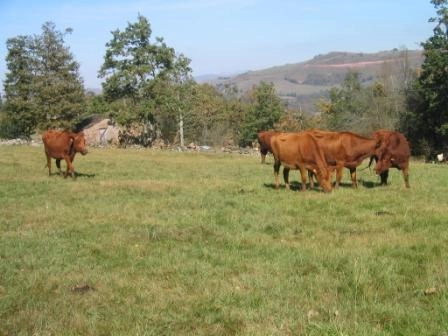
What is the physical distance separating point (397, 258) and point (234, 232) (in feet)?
11.0

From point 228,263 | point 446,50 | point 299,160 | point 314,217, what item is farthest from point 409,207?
point 446,50

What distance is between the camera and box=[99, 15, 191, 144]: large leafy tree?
5466 centimetres

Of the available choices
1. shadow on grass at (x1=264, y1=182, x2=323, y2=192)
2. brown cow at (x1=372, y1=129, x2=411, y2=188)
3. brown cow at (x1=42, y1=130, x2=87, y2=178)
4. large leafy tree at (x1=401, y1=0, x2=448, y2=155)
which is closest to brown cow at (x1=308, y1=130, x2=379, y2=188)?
brown cow at (x1=372, y1=129, x2=411, y2=188)

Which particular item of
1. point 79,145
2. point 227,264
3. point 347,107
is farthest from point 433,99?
point 227,264

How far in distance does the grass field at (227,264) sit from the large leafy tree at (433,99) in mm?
38166

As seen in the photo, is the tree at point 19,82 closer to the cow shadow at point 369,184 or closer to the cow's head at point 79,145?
the cow's head at point 79,145

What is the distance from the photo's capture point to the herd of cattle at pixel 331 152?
1596 centimetres

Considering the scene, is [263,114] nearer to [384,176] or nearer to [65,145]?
[65,145]

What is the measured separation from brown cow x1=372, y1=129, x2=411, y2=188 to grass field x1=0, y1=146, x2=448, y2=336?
1783 millimetres

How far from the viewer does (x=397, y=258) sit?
8.54m

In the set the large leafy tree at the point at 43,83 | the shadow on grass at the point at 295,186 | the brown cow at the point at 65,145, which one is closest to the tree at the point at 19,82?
the large leafy tree at the point at 43,83

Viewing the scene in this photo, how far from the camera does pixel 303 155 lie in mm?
16016

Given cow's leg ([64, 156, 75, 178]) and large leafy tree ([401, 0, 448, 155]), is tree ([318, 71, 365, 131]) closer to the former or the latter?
large leafy tree ([401, 0, 448, 155])

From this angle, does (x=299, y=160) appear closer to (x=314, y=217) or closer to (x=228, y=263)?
(x=314, y=217)
